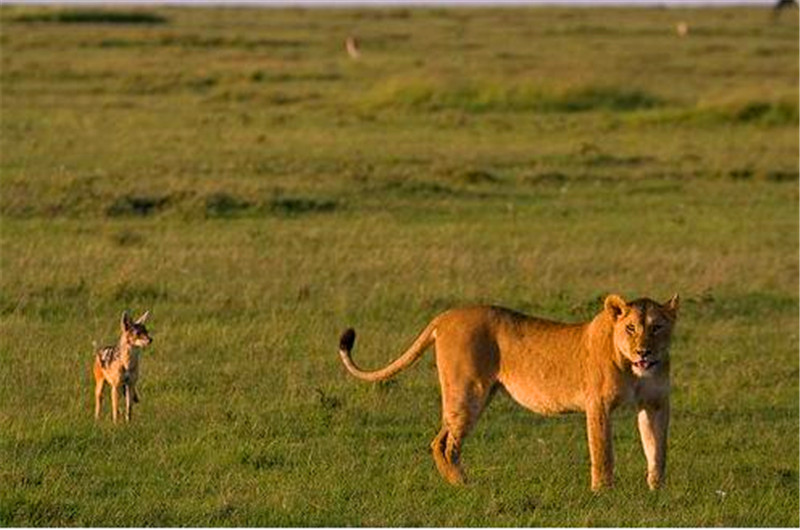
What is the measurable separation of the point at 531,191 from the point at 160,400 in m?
11.4

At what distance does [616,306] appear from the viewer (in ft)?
26.0

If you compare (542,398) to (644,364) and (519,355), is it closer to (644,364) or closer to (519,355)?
(519,355)

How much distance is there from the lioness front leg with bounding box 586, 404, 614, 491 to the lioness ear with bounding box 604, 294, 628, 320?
404 mm

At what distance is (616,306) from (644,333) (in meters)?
0.23

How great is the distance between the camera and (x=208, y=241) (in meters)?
16.5

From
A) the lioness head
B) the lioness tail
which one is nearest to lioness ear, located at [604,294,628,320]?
the lioness head

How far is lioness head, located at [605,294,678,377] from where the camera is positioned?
7742mm

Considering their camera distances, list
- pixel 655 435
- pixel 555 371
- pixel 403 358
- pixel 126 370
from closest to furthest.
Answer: pixel 655 435 → pixel 555 371 → pixel 403 358 → pixel 126 370

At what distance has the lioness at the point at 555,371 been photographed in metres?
7.92

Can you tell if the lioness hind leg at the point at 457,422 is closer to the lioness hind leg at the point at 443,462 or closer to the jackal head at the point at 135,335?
the lioness hind leg at the point at 443,462

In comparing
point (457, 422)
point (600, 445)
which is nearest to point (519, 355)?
point (457, 422)

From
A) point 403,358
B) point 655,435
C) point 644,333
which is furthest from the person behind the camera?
point 403,358

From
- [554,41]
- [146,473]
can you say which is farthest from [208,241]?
[554,41]

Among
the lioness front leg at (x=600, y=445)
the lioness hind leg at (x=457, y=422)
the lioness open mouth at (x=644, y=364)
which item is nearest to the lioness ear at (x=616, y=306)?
the lioness open mouth at (x=644, y=364)
